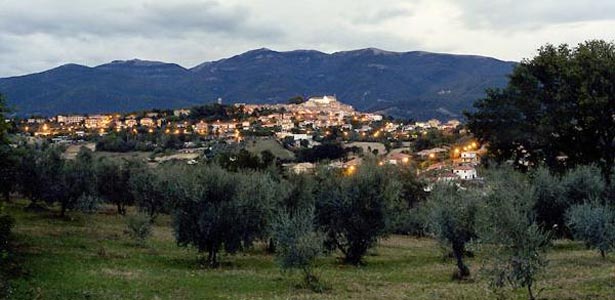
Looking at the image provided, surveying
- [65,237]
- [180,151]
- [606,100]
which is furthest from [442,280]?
[180,151]

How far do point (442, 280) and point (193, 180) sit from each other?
588 inches

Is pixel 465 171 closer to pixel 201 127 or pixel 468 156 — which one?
pixel 468 156

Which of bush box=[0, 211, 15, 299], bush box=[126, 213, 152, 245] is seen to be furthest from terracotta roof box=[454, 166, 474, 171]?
bush box=[0, 211, 15, 299]

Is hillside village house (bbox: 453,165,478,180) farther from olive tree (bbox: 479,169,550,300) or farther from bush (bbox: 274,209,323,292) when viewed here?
olive tree (bbox: 479,169,550,300)

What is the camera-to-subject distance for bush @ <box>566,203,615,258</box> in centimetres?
3053

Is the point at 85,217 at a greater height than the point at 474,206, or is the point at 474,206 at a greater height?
the point at 474,206

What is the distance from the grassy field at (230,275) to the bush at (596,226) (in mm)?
1277

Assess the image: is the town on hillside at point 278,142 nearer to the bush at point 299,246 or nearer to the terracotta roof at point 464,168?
the terracotta roof at point 464,168

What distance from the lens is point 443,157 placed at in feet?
470

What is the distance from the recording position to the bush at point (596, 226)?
100 ft

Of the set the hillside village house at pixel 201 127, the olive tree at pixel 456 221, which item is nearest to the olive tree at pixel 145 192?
the olive tree at pixel 456 221

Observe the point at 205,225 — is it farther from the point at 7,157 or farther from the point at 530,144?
the point at 530,144

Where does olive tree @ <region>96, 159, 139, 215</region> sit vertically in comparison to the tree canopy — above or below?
below

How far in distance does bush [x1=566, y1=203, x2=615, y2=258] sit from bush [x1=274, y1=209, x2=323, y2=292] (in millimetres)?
14742
